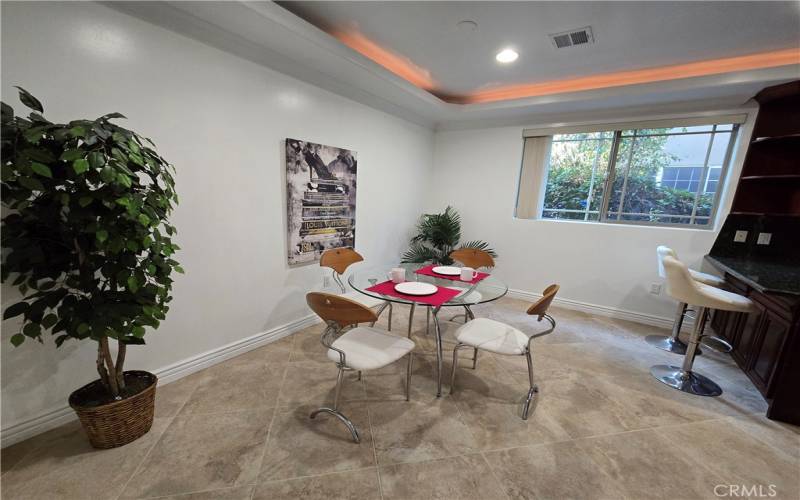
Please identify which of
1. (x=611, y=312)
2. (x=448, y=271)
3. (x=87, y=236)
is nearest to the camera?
(x=87, y=236)

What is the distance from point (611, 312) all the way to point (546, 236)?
3.93 ft

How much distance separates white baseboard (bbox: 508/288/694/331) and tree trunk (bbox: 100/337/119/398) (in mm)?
4114

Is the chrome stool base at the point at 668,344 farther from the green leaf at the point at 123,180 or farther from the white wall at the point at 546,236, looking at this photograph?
the green leaf at the point at 123,180

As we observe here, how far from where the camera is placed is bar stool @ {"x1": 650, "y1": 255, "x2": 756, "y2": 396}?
207 centimetres

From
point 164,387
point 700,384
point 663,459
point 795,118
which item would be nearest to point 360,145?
point 164,387

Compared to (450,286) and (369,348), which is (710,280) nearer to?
(450,286)

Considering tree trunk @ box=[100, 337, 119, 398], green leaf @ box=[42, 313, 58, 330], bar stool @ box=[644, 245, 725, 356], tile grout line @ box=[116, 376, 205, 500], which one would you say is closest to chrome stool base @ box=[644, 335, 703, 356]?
bar stool @ box=[644, 245, 725, 356]

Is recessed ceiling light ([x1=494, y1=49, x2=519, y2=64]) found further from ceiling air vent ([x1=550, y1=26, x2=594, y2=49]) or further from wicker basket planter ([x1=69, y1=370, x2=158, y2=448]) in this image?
wicker basket planter ([x1=69, y1=370, x2=158, y2=448])

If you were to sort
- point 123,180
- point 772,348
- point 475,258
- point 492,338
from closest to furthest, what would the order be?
point 123,180 → point 492,338 → point 772,348 → point 475,258

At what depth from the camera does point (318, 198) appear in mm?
2877

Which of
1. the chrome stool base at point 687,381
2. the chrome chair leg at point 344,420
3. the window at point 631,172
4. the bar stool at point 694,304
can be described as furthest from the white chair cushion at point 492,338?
the window at point 631,172

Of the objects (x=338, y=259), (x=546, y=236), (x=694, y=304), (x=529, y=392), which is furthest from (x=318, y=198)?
(x=694, y=304)

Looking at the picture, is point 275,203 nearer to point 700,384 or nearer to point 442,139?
point 442,139

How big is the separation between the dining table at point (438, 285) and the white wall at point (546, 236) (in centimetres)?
193
